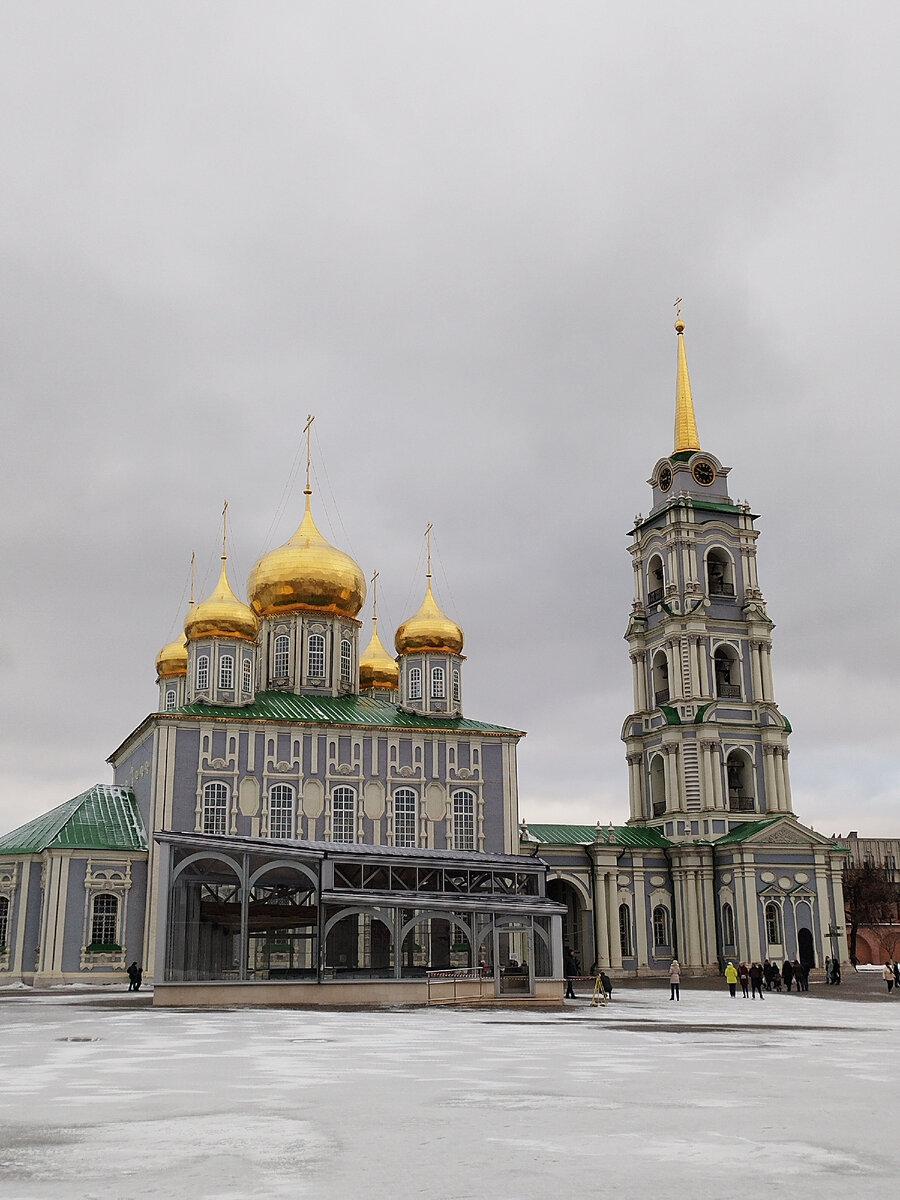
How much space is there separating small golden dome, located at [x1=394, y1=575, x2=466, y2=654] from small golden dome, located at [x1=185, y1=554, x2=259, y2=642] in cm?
709

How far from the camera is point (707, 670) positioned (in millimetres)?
58875

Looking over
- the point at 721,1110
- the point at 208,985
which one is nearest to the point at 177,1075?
the point at 721,1110

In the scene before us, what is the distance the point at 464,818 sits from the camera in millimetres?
51969

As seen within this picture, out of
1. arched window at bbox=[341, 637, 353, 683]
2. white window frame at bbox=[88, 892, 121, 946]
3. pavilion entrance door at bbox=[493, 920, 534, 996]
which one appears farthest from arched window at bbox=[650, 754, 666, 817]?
white window frame at bbox=[88, 892, 121, 946]

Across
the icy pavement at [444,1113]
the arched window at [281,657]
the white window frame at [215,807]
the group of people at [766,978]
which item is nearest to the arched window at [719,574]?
the arched window at [281,657]

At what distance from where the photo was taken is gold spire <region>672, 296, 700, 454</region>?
63.9 metres

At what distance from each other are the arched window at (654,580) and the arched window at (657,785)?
→ 8.12 meters

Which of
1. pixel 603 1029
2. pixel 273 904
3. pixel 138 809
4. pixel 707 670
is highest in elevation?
pixel 707 670

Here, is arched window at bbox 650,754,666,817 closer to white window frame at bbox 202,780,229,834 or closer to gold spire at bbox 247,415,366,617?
gold spire at bbox 247,415,366,617

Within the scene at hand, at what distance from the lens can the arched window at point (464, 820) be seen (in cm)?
5150

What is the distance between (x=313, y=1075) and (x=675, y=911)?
4490cm

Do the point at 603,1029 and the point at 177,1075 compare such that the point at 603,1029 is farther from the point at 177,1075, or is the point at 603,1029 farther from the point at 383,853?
the point at 383,853

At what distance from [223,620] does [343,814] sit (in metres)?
9.66

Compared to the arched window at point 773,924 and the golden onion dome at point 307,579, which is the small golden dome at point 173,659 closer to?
the golden onion dome at point 307,579
